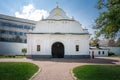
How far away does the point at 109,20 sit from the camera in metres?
16.0

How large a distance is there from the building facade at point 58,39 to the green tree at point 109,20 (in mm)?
21051

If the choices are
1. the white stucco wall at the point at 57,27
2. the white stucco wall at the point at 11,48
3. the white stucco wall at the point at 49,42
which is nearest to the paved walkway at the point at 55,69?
the white stucco wall at the point at 49,42

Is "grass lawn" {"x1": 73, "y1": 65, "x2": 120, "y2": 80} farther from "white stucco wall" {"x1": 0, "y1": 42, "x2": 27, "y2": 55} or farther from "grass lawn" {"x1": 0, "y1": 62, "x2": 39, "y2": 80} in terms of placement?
"white stucco wall" {"x1": 0, "y1": 42, "x2": 27, "y2": 55}

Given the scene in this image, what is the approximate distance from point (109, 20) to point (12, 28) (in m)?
60.6

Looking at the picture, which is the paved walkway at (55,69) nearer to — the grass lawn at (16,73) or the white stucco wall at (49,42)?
the grass lawn at (16,73)

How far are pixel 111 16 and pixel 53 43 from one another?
24.7 m

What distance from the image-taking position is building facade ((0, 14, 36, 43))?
228ft

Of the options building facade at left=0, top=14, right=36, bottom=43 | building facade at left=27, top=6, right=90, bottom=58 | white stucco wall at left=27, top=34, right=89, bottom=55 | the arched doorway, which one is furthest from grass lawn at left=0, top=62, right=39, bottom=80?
building facade at left=0, top=14, right=36, bottom=43

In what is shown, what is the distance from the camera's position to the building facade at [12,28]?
69.4m

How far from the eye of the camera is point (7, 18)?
2749 inches

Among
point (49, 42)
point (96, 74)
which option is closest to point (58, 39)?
point (49, 42)

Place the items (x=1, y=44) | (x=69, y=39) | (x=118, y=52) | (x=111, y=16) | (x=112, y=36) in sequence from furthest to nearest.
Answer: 1. (x=118, y=52)
2. (x=1, y=44)
3. (x=69, y=39)
4. (x=112, y=36)
5. (x=111, y=16)

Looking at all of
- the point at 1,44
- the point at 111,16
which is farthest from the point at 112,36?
the point at 1,44

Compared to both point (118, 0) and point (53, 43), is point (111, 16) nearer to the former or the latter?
point (118, 0)
